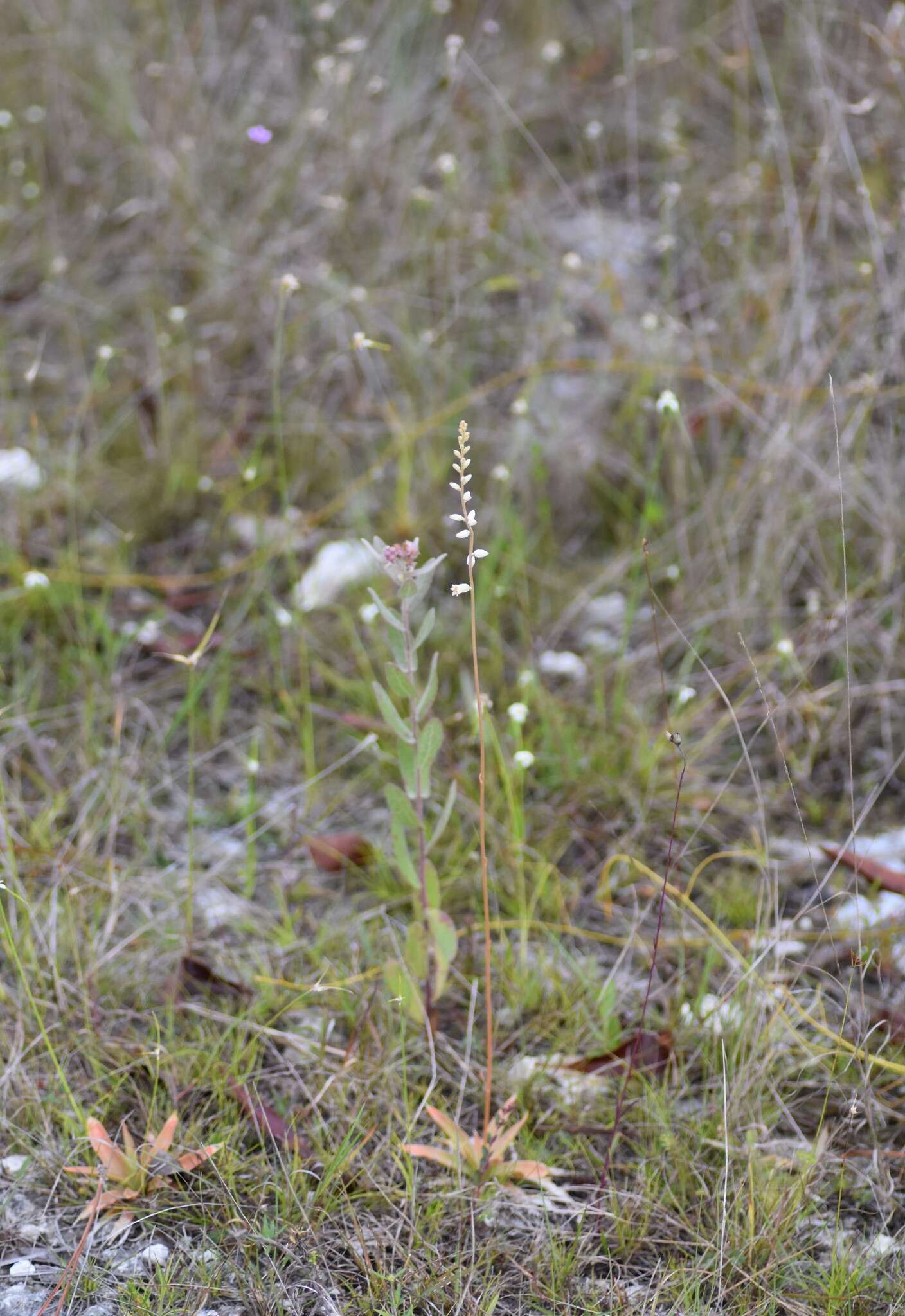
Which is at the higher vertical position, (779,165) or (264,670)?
→ (779,165)

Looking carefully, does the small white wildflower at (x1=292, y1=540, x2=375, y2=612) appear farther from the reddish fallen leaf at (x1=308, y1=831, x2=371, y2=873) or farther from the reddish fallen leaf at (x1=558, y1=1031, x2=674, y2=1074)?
the reddish fallen leaf at (x1=558, y1=1031, x2=674, y2=1074)

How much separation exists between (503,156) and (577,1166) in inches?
105

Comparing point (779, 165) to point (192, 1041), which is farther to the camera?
point (779, 165)

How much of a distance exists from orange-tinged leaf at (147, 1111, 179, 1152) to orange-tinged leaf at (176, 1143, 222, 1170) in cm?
3

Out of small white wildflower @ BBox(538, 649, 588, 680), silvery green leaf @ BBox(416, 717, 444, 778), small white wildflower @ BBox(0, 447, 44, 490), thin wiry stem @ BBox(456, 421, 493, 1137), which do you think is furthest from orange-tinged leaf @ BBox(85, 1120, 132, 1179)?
small white wildflower @ BBox(0, 447, 44, 490)

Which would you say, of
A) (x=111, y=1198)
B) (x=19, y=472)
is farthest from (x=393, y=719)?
(x=19, y=472)

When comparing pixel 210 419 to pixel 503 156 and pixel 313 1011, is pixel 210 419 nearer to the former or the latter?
pixel 503 156

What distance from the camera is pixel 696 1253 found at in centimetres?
138

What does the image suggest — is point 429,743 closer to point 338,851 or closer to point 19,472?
point 338,851

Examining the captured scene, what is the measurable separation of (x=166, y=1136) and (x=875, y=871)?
3.65 ft

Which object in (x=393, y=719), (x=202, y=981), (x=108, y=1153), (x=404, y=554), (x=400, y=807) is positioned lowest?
(x=202, y=981)

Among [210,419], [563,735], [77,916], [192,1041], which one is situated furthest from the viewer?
[210,419]

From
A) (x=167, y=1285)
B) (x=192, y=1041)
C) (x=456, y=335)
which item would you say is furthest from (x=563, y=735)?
(x=456, y=335)

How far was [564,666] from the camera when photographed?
7.45 ft
